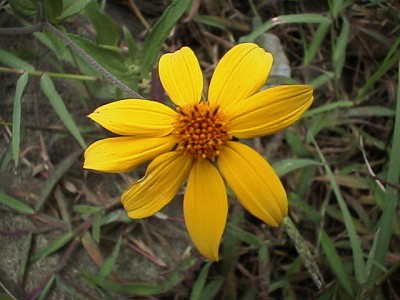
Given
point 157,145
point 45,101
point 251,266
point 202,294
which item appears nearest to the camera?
point 157,145

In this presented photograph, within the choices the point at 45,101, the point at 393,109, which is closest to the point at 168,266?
the point at 45,101

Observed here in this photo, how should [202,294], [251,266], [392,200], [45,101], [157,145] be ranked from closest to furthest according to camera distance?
[157,145] < [392,200] < [202,294] < [251,266] < [45,101]

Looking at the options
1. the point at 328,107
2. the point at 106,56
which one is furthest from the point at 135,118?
the point at 328,107

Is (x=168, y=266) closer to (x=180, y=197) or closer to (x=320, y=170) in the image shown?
(x=180, y=197)

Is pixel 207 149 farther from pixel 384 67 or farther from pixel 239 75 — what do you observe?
pixel 384 67

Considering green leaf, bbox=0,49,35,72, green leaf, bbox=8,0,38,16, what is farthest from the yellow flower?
green leaf, bbox=0,49,35,72

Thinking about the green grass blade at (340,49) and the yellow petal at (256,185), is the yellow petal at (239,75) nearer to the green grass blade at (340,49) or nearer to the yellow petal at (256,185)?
the yellow petal at (256,185)

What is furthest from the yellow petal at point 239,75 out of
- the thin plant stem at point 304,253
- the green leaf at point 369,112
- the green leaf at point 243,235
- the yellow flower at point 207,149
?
the green leaf at point 369,112

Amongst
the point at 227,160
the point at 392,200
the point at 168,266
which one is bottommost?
the point at 168,266
